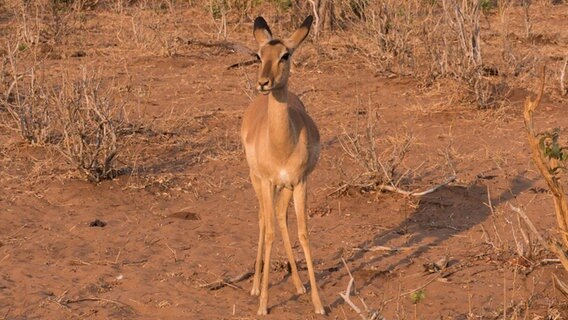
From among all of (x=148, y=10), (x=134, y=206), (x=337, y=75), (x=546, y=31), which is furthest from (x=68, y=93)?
(x=546, y=31)

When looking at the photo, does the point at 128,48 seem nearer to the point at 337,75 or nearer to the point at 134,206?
the point at 337,75

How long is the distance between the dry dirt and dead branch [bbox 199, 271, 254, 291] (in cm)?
3

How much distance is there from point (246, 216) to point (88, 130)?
1.52m

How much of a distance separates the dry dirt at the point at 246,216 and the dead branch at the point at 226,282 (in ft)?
0.11

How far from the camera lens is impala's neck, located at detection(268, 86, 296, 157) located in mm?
5598

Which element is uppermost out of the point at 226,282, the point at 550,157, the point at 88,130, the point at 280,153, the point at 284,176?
the point at 550,157

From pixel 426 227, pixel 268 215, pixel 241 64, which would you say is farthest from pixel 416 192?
pixel 241 64

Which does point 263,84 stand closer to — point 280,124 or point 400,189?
point 280,124

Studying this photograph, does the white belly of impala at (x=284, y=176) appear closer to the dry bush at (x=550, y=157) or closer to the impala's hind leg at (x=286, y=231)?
the impala's hind leg at (x=286, y=231)

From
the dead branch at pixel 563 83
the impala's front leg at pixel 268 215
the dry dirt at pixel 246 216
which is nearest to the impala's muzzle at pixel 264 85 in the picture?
the impala's front leg at pixel 268 215

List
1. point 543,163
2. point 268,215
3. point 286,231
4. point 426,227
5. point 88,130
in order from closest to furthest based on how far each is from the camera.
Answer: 1. point 543,163
2. point 268,215
3. point 286,231
4. point 426,227
5. point 88,130

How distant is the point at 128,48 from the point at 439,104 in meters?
4.14

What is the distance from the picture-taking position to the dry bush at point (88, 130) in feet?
25.1

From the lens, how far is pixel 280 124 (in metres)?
5.65
